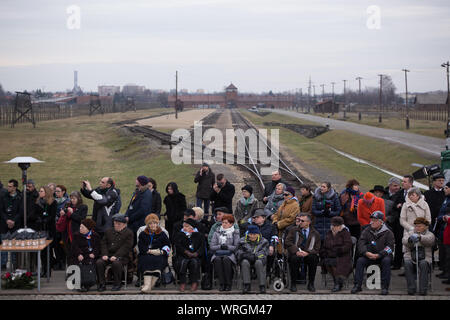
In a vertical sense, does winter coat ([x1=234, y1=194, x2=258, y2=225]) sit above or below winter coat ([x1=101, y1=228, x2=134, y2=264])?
above

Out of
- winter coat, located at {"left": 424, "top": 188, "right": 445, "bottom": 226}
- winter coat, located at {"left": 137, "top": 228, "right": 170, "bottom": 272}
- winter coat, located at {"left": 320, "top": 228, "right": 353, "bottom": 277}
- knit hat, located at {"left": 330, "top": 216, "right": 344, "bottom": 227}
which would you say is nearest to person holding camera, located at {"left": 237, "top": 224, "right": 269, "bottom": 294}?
winter coat, located at {"left": 320, "top": 228, "right": 353, "bottom": 277}

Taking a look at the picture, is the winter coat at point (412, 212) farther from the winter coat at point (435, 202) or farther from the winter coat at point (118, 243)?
the winter coat at point (118, 243)

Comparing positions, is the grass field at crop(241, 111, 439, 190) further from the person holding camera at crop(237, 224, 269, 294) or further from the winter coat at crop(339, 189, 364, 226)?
the person holding camera at crop(237, 224, 269, 294)

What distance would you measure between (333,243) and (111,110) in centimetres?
11751

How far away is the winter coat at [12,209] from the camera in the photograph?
11078 millimetres

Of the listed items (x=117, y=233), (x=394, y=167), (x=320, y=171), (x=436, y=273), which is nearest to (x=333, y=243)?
(x=436, y=273)

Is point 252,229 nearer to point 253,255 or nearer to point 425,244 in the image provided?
point 253,255

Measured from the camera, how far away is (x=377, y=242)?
32.3 feet

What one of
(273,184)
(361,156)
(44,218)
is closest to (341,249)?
(273,184)

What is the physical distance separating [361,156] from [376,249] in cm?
3266

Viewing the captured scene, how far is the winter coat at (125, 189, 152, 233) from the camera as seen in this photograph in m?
11.0

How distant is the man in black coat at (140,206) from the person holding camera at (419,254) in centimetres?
489

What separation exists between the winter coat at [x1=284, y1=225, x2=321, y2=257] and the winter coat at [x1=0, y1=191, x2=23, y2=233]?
16.8 ft
